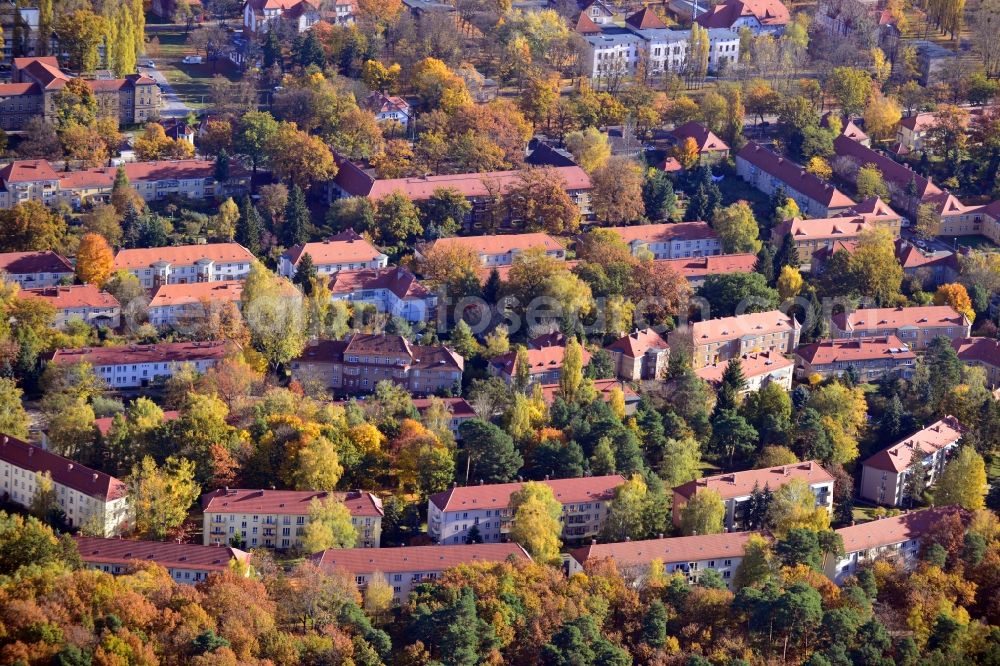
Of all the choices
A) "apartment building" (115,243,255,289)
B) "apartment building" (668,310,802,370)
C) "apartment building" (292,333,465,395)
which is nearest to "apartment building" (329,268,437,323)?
"apartment building" (115,243,255,289)

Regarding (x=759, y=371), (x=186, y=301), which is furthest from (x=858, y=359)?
(x=186, y=301)

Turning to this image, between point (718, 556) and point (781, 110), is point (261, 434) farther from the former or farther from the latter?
point (781, 110)

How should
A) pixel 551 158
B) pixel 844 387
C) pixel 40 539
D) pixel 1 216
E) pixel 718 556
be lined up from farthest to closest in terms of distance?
pixel 551 158, pixel 1 216, pixel 844 387, pixel 718 556, pixel 40 539

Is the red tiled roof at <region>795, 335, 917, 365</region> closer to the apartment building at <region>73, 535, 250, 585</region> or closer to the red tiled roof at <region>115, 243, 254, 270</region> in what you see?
the red tiled roof at <region>115, 243, 254, 270</region>

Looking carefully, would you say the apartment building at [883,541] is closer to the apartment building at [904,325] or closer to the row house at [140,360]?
the apartment building at [904,325]

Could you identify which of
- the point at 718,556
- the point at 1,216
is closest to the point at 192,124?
the point at 1,216

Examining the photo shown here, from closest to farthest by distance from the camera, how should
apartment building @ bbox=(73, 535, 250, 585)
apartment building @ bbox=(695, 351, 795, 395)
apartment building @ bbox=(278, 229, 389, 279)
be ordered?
apartment building @ bbox=(73, 535, 250, 585), apartment building @ bbox=(695, 351, 795, 395), apartment building @ bbox=(278, 229, 389, 279)
